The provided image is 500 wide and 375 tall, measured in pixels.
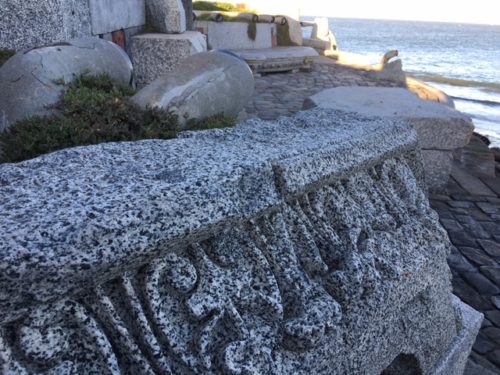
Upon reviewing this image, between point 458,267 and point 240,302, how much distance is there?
109 inches

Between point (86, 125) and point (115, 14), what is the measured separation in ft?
11.1

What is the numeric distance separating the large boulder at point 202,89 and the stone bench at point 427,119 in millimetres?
1307

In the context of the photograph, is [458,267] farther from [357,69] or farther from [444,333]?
[357,69]

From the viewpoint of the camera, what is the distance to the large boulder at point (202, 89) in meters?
3.13

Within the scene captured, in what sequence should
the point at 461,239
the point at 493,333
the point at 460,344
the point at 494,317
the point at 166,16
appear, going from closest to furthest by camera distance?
the point at 460,344, the point at 493,333, the point at 494,317, the point at 461,239, the point at 166,16

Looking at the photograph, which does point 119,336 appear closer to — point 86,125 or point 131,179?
point 131,179

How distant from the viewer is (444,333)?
6.73 feet

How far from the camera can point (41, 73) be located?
3000mm

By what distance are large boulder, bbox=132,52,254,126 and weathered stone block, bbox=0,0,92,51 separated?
1186 mm

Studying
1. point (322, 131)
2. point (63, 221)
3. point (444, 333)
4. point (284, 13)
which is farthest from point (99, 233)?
point (284, 13)

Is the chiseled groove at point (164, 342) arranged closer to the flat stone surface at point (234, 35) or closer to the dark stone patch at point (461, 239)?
the dark stone patch at point (461, 239)

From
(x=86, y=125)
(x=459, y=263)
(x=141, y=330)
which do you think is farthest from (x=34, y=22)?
(x=459, y=263)

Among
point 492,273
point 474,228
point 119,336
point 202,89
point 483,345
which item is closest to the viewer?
point 119,336

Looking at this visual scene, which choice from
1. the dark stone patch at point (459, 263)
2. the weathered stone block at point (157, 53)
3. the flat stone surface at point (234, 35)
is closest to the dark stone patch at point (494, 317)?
the dark stone patch at point (459, 263)
